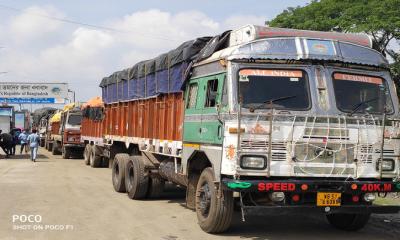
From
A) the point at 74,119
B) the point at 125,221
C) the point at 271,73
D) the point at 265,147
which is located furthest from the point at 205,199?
the point at 74,119

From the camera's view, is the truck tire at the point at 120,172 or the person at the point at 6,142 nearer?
the truck tire at the point at 120,172

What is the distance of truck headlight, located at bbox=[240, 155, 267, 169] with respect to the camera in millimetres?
7179

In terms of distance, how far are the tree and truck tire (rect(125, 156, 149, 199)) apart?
50.3ft

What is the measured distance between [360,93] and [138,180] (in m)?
5.56

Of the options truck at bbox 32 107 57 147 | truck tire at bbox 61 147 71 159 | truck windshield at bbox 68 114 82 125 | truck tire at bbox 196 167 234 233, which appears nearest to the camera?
truck tire at bbox 196 167 234 233

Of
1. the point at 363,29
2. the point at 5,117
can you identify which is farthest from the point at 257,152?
the point at 5,117

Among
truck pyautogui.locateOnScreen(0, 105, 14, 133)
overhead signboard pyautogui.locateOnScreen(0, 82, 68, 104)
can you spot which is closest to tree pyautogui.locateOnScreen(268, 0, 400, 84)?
truck pyautogui.locateOnScreen(0, 105, 14, 133)

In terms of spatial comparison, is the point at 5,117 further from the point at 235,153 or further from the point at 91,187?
the point at 235,153

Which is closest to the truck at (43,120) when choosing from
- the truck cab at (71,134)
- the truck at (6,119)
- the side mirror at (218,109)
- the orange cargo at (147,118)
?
the truck at (6,119)

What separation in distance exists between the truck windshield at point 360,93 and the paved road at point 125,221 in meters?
2.06

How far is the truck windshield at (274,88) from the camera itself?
7555 millimetres

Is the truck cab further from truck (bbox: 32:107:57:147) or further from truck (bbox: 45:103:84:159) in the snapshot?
truck (bbox: 32:107:57:147)

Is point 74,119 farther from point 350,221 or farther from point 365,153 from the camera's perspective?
point 365,153

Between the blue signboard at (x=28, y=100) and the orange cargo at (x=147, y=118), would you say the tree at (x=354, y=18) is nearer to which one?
the orange cargo at (x=147, y=118)
